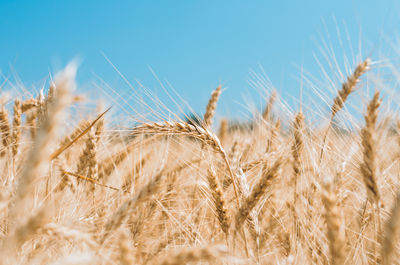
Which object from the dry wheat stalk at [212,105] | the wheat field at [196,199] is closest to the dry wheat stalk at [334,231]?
the wheat field at [196,199]

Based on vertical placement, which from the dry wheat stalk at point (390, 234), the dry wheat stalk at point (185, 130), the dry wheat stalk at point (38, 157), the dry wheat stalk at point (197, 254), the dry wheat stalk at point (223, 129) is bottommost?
the dry wheat stalk at point (197, 254)

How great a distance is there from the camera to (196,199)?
4.71 ft

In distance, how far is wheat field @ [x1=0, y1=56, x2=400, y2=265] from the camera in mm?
656

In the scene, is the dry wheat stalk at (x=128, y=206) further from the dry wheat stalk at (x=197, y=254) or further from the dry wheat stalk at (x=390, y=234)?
the dry wheat stalk at (x=390, y=234)

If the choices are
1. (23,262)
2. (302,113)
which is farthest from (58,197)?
(302,113)

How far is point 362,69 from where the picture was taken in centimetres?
167

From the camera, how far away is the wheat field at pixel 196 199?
0.66m

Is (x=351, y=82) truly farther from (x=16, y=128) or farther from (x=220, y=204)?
(x=16, y=128)

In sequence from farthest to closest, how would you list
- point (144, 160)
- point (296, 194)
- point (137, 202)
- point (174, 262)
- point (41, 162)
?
point (144, 160), point (296, 194), point (137, 202), point (174, 262), point (41, 162)

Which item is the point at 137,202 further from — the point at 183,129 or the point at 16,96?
the point at 16,96

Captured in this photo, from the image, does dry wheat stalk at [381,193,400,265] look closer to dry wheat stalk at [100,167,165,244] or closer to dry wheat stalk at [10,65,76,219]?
dry wheat stalk at [100,167,165,244]

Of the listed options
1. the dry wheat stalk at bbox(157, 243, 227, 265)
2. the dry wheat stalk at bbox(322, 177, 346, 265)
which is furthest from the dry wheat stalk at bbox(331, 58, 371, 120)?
the dry wheat stalk at bbox(157, 243, 227, 265)

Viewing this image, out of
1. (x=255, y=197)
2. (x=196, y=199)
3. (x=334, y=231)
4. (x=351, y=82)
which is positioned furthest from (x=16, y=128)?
(x=351, y=82)

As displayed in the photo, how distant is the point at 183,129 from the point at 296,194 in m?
0.68
